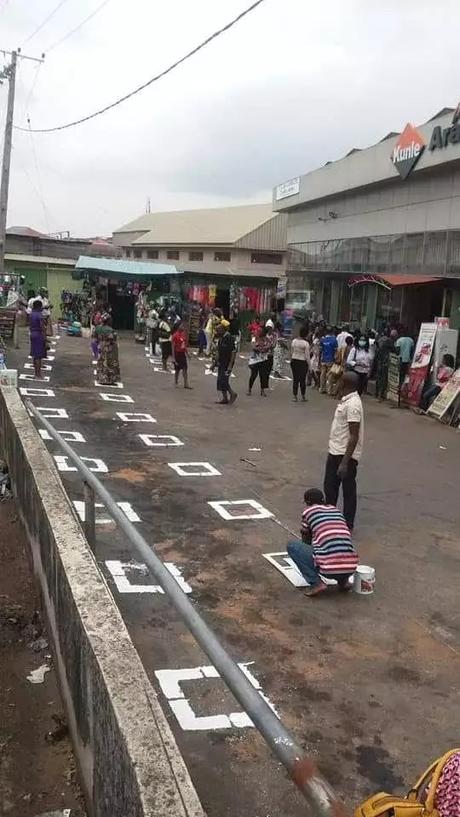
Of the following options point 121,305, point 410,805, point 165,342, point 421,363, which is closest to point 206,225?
point 121,305

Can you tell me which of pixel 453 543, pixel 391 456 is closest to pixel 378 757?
pixel 453 543

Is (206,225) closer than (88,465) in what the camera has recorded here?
No

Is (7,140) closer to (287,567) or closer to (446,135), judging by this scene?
(446,135)

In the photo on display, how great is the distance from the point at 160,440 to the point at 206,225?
99.5 feet

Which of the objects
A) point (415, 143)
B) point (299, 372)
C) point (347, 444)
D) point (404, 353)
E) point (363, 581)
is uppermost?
point (415, 143)

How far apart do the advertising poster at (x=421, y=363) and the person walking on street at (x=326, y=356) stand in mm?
2238

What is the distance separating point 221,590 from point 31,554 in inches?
64.2

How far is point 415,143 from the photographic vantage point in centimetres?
1562

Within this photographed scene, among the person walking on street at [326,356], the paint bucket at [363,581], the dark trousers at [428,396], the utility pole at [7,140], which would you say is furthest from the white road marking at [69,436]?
the utility pole at [7,140]

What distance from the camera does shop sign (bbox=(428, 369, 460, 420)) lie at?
1362cm

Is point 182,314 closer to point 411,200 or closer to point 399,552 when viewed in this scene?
point 411,200

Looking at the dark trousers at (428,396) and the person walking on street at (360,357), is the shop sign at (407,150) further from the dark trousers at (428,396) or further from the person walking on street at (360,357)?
the dark trousers at (428,396)

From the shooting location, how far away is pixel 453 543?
7.07m

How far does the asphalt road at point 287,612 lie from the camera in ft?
12.1
